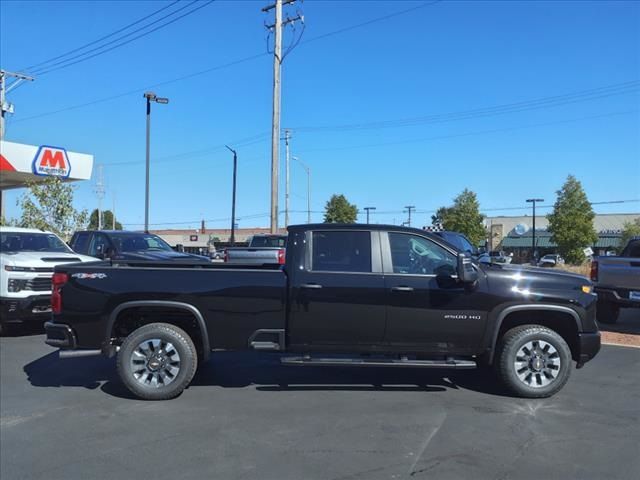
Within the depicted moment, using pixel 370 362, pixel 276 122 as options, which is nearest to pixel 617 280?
pixel 370 362

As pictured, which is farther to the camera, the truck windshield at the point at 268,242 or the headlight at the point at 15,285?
the truck windshield at the point at 268,242

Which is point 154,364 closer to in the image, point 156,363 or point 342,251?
point 156,363

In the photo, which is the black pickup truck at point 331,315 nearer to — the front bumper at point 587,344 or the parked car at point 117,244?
the front bumper at point 587,344

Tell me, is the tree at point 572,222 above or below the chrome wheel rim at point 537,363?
above

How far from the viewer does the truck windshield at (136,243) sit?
1274 cm

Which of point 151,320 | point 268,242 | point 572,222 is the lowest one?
point 151,320

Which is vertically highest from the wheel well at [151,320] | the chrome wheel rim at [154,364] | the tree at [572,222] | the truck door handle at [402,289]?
the tree at [572,222]

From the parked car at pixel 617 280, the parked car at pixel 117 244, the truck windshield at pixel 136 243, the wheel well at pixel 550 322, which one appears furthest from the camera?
the truck windshield at pixel 136 243

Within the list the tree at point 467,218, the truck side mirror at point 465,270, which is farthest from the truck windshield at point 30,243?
the tree at point 467,218

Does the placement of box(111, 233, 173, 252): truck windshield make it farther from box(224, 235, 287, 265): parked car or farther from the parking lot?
the parking lot

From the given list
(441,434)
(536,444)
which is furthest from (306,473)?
(536,444)

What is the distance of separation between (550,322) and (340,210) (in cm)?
5646

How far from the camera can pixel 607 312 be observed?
11.5 meters

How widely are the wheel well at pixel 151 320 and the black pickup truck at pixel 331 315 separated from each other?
0.26 ft
